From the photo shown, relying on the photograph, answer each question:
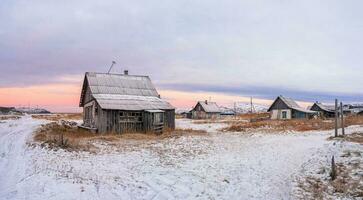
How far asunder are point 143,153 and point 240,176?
252 inches

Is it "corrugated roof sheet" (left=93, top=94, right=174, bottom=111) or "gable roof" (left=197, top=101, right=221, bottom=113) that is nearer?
"corrugated roof sheet" (left=93, top=94, right=174, bottom=111)

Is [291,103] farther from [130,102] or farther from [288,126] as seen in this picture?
[130,102]

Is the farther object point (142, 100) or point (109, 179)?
point (142, 100)

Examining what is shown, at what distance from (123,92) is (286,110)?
37713 millimetres

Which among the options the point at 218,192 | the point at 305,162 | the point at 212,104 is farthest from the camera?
the point at 212,104

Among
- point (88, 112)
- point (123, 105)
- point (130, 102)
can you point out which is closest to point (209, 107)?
point (88, 112)

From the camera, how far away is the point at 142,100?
33094 millimetres

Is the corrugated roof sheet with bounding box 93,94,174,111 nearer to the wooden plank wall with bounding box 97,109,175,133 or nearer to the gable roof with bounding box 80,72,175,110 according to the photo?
the gable roof with bounding box 80,72,175,110

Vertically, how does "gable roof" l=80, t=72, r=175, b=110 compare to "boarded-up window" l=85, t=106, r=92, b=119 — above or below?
above

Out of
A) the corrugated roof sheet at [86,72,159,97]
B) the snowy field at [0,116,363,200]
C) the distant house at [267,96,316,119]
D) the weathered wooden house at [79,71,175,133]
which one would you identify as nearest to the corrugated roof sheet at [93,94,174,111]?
the weathered wooden house at [79,71,175,133]

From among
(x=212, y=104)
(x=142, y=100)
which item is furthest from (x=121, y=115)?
(x=212, y=104)

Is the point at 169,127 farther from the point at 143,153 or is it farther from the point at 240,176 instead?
the point at 240,176

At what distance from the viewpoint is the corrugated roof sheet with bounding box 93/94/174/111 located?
1163 inches

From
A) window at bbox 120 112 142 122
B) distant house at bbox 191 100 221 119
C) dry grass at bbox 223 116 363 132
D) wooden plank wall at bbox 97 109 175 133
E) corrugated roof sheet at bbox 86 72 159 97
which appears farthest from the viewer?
distant house at bbox 191 100 221 119
